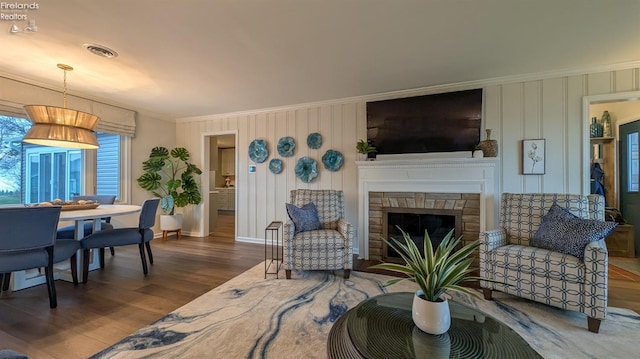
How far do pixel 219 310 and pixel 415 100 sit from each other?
334cm

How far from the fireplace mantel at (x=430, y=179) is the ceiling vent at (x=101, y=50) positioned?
2.99m

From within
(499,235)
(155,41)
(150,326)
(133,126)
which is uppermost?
(155,41)

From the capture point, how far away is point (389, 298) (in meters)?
1.60

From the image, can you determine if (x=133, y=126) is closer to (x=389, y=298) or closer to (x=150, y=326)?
(x=150, y=326)

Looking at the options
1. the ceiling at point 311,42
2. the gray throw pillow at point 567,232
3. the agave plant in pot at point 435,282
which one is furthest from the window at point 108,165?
the gray throw pillow at point 567,232

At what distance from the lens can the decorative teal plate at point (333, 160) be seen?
3.92 m

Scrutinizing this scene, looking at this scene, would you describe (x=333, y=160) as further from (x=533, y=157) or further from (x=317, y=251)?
(x=533, y=157)

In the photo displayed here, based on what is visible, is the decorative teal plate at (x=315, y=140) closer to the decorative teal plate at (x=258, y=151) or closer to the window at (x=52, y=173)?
the decorative teal plate at (x=258, y=151)

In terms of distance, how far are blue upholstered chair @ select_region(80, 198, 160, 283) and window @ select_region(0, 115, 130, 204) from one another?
1.48 m

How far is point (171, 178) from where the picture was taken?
507 centimetres

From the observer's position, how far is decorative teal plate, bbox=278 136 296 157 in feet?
13.8

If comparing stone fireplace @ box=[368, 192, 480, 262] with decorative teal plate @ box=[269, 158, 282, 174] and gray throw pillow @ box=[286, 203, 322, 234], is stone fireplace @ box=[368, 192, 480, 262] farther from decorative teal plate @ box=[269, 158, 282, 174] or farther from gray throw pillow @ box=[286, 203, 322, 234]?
Result: decorative teal plate @ box=[269, 158, 282, 174]

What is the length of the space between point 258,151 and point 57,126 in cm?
247

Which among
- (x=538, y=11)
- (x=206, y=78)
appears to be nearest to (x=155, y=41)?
(x=206, y=78)
